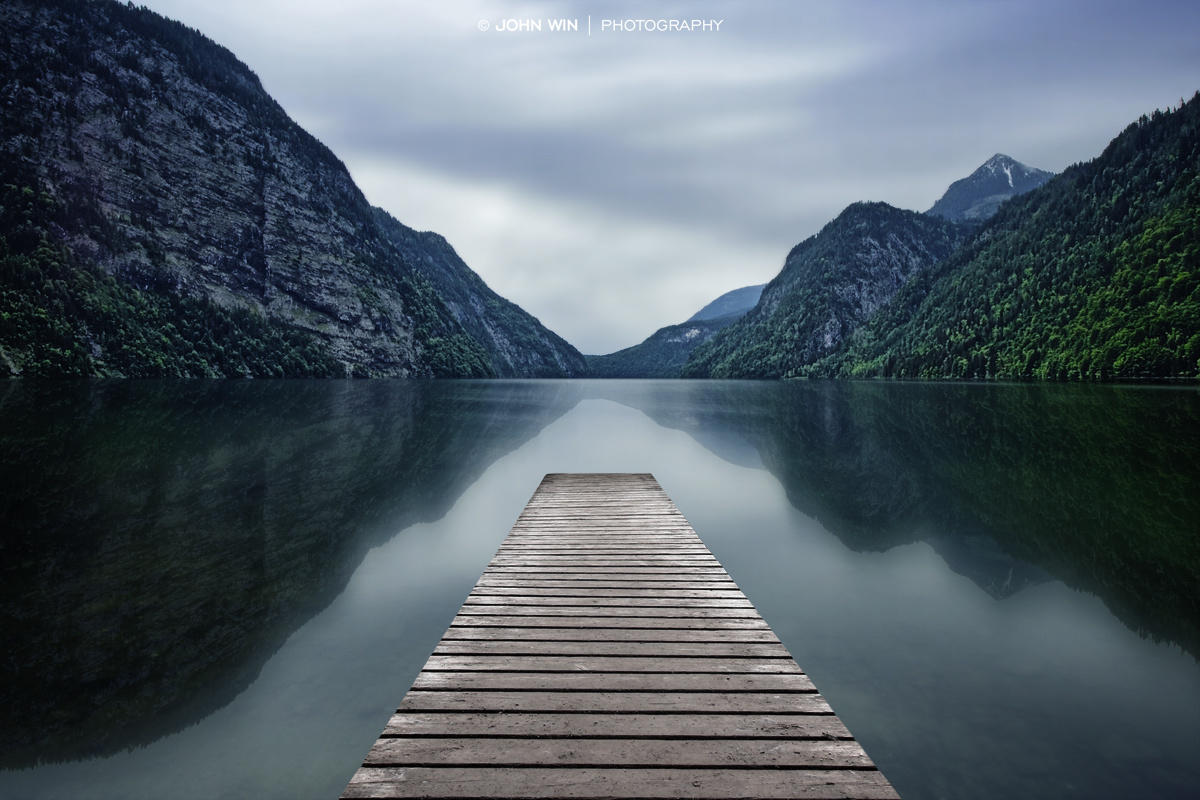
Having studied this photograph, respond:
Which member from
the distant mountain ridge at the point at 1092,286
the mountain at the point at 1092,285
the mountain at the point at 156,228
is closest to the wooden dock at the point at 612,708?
the mountain at the point at 156,228

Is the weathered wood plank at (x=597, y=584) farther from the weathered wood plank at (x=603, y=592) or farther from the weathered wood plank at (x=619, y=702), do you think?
the weathered wood plank at (x=619, y=702)

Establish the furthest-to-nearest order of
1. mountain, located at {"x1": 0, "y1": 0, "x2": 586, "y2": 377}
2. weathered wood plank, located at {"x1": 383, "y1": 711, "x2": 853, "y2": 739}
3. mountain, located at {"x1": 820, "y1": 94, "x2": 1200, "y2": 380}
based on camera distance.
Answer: mountain, located at {"x1": 0, "y1": 0, "x2": 586, "y2": 377} → mountain, located at {"x1": 820, "y1": 94, "x2": 1200, "y2": 380} → weathered wood plank, located at {"x1": 383, "y1": 711, "x2": 853, "y2": 739}

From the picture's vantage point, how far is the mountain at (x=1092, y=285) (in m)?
103

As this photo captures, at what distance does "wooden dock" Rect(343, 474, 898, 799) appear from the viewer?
360cm

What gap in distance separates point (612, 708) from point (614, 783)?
907 mm

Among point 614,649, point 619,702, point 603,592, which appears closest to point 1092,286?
point 603,592

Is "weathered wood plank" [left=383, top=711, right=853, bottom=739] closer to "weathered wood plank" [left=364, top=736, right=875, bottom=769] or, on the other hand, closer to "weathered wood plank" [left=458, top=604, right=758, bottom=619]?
"weathered wood plank" [left=364, top=736, right=875, bottom=769]

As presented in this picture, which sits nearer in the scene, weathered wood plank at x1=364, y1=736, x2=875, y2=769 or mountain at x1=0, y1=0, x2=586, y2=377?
weathered wood plank at x1=364, y1=736, x2=875, y2=769

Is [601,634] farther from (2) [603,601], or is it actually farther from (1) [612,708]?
(1) [612,708]

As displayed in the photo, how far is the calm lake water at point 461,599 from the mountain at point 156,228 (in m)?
108

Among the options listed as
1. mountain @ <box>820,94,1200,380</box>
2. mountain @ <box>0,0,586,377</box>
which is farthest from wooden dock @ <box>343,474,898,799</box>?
mountain @ <box>820,94,1200,380</box>

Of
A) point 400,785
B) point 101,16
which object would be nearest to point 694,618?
point 400,785

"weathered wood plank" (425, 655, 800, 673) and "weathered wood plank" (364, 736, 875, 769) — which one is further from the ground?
"weathered wood plank" (364, 736, 875, 769)

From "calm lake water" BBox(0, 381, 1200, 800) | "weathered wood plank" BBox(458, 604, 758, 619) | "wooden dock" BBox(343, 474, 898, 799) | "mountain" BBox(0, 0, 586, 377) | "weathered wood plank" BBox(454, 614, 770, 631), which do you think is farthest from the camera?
"mountain" BBox(0, 0, 586, 377)
